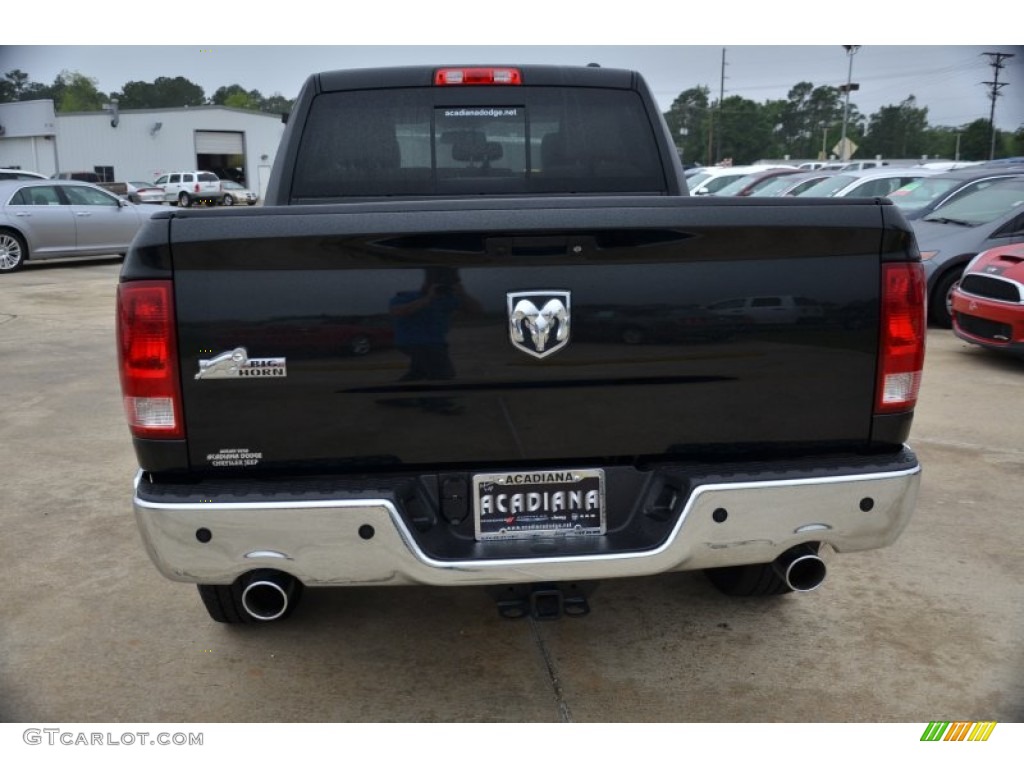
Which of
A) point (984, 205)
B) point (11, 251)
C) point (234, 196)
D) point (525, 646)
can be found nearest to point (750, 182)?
point (984, 205)

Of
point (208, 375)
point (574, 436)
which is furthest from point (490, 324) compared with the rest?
point (208, 375)

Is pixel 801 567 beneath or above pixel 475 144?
beneath

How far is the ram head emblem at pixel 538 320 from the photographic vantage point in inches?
101

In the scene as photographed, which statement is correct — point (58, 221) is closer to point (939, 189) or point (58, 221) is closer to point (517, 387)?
point (939, 189)

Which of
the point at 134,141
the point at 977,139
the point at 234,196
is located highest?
the point at 977,139

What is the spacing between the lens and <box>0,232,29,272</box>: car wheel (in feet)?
51.6

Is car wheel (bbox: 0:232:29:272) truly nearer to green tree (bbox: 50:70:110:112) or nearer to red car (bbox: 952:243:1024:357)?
red car (bbox: 952:243:1024:357)

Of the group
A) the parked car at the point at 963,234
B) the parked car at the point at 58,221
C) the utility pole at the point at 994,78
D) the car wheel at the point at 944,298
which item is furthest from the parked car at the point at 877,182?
the utility pole at the point at 994,78

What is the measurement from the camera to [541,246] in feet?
8.41

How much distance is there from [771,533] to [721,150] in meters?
102

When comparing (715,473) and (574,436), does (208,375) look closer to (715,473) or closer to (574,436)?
(574,436)

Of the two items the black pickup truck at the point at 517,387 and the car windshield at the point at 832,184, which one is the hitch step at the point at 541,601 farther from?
the car windshield at the point at 832,184

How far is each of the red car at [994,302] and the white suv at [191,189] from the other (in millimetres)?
43148

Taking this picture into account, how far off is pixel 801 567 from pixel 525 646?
104 centimetres
